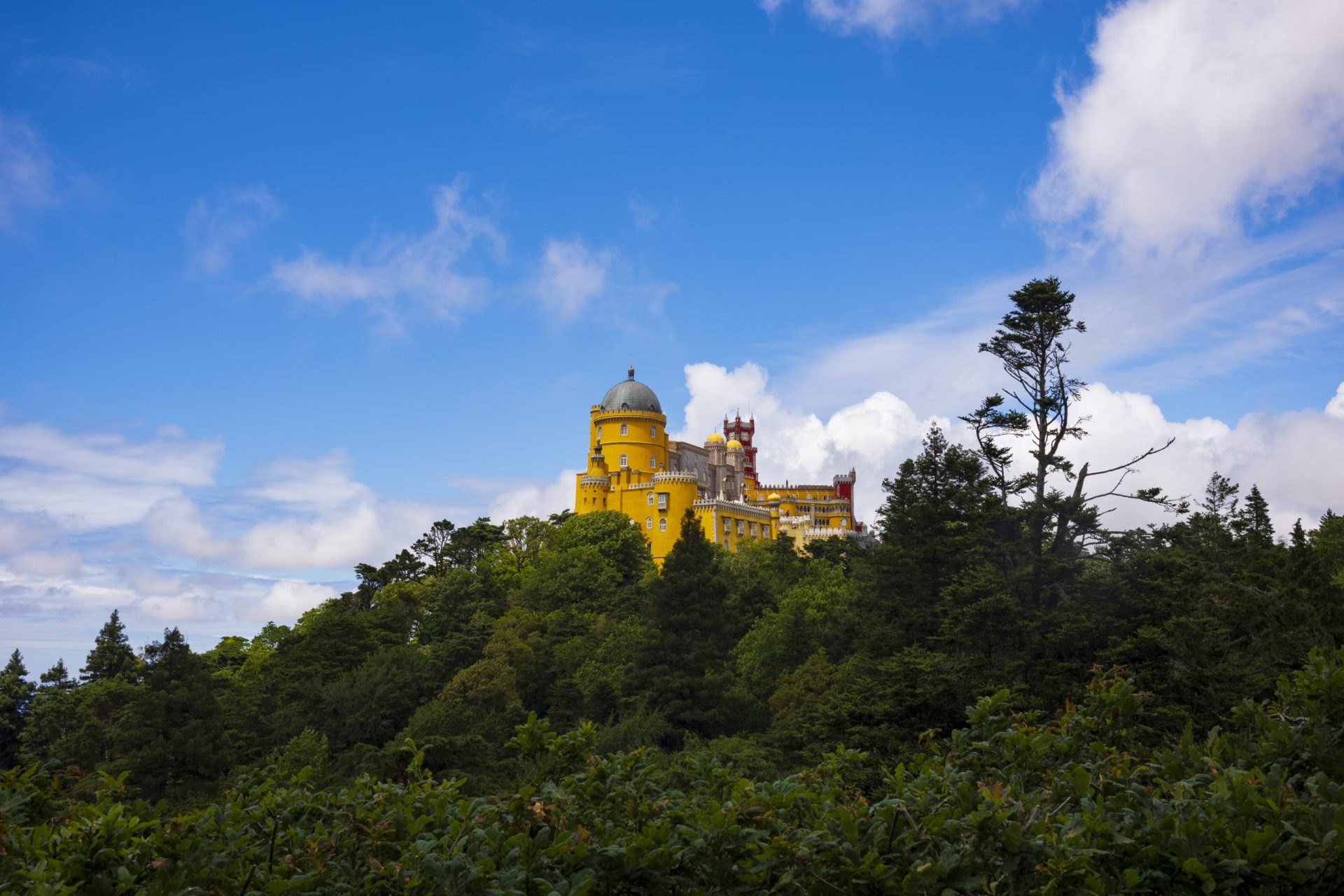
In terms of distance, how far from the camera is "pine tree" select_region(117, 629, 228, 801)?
112 ft

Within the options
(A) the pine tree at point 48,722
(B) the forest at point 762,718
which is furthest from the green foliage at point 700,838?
(A) the pine tree at point 48,722

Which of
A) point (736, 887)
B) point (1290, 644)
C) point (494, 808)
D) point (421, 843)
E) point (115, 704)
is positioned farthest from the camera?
point (115, 704)

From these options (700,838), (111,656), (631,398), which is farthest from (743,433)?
(700,838)

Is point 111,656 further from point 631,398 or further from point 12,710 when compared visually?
point 631,398

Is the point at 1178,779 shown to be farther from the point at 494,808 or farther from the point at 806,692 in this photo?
the point at 806,692

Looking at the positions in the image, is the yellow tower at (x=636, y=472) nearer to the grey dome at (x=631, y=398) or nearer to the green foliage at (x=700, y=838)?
the grey dome at (x=631, y=398)

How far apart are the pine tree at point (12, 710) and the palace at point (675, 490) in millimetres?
35103

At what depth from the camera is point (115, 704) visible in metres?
48.0

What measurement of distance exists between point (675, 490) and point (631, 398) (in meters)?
10.4

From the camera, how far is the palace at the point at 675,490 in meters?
72.0

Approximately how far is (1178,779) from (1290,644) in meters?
21.3

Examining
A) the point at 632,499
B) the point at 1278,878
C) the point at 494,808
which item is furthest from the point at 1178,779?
the point at 632,499

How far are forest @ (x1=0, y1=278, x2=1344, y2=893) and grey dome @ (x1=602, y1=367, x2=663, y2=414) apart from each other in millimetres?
10423

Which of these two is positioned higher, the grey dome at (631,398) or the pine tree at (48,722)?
the grey dome at (631,398)
